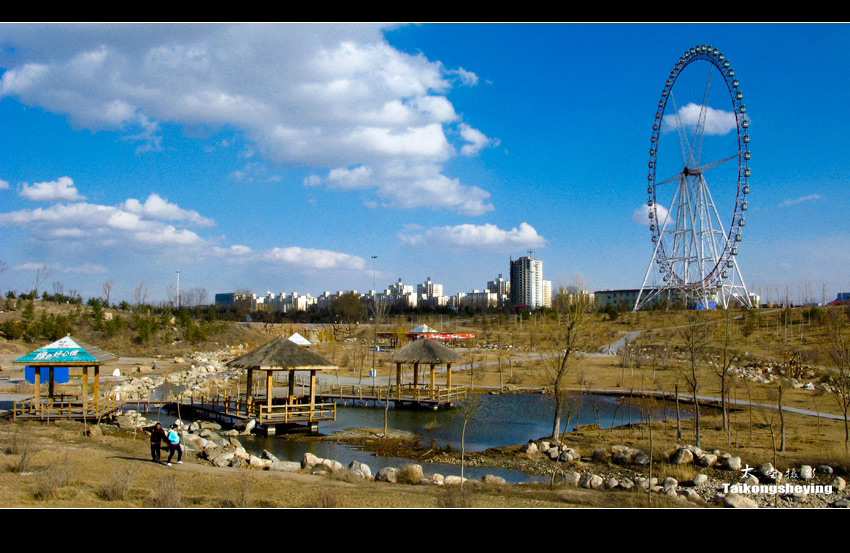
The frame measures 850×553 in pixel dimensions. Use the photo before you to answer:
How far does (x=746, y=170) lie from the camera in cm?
4803

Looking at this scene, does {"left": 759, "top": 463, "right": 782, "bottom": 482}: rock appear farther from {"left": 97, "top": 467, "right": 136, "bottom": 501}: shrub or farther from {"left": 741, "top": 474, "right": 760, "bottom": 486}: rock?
{"left": 97, "top": 467, "right": 136, "bottom": 501}: shrub

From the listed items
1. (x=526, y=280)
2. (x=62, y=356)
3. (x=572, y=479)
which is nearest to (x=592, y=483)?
(x=572, y=479)

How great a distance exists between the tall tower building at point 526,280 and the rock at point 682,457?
5155 inches

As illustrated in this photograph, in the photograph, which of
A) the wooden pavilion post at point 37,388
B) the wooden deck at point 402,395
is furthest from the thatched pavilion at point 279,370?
the wooden pavilion post at point 37,388

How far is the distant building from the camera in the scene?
149 metres

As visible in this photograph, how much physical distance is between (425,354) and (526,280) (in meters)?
123

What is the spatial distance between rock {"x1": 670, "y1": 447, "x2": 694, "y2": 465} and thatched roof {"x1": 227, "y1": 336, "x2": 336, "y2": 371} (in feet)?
40.0

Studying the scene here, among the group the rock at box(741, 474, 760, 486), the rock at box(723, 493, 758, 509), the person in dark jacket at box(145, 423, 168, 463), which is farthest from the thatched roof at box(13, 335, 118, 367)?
the rock at box(741, 474, 760, 486)

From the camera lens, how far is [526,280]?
149500 mm
